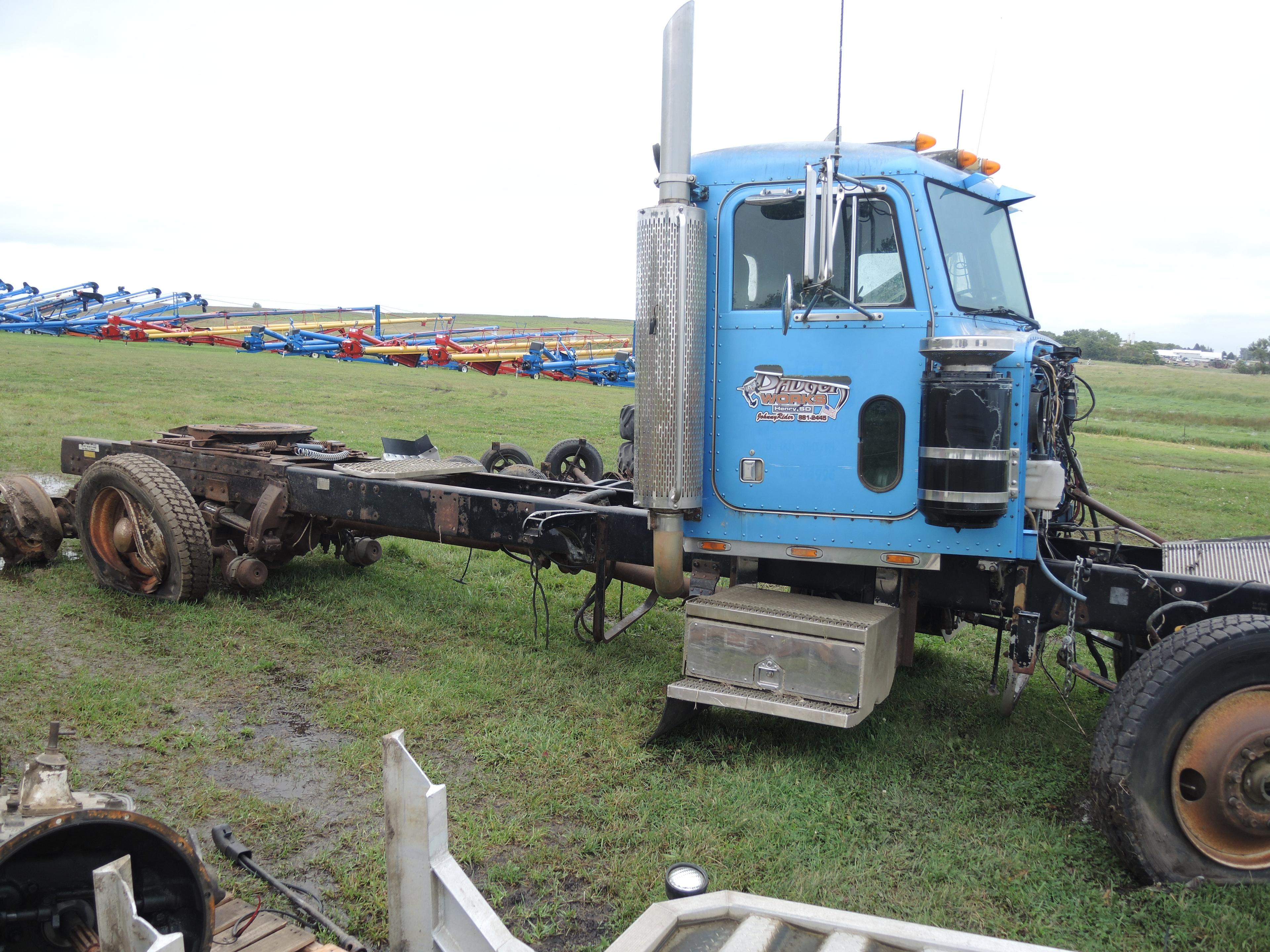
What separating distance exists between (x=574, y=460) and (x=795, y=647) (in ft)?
19.8

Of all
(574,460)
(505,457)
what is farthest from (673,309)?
(574,460)

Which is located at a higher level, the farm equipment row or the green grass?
the farm equipment row

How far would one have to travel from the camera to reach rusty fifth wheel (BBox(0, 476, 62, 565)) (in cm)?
674

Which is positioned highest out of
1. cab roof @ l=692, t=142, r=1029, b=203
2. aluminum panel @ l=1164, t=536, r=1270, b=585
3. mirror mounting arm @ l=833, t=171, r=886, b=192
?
cab roof @ l=692, t=142, r=1029, b=203

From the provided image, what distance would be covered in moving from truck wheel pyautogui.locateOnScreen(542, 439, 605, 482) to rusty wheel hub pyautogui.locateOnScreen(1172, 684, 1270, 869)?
6.79 metres

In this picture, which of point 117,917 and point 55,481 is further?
point 55,481

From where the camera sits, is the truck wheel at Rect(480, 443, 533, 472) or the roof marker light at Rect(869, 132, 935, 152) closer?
the roof marker light at Rect(869, 132, 935, 152)

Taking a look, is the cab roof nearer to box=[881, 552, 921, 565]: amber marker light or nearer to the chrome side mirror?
the chrome side mirror

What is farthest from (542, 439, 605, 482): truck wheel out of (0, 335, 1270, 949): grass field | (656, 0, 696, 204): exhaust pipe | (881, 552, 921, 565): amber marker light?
(881, 552, 921, 565): amber marker light

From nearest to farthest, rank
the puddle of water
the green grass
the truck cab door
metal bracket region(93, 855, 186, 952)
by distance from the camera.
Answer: metal bracket region(93, 855, 186, 952) → the truck cab door → the puddle of water → the green grass

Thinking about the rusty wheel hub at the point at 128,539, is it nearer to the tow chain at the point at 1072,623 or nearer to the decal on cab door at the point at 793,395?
the decal on cab door at the point at 793,395

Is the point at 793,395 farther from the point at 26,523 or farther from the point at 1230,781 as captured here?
the point at 26,523

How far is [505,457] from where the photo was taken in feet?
30.8

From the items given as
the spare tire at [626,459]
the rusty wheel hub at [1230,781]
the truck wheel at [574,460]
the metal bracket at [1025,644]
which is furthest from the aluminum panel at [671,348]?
the truck wheel at [574,460]
